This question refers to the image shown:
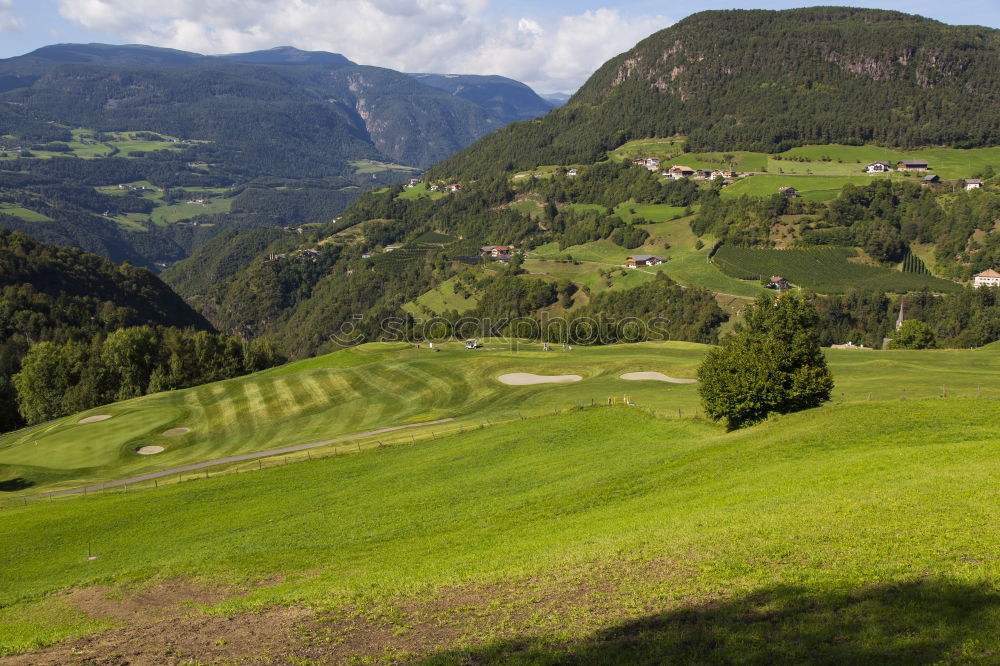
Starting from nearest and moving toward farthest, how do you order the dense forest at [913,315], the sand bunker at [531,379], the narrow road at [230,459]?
1. the narrow road at [230,459]
2. the sand bunker at [531,379]
3. the dense forest at [913,315]

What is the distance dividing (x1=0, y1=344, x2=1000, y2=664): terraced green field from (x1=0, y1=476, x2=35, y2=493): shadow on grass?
12.0 metres

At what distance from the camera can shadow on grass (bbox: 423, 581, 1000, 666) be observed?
12.7 m

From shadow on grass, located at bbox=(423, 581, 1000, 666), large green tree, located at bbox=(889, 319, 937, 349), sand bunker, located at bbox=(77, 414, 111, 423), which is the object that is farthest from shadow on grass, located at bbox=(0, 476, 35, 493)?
large green tree, located at bbox=(889, 319, 937, 349)

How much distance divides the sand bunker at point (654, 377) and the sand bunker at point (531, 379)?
18.4ft

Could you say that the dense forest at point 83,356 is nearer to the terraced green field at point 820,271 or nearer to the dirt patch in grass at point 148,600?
the dirt patch in grass at point 148,600

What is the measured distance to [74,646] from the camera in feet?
58.4

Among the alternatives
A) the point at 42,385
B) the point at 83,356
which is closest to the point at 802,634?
the point at 42,385

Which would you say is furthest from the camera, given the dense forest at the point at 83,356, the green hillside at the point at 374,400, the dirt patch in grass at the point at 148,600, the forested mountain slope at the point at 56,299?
the forested mountain slope at the point at 56,299

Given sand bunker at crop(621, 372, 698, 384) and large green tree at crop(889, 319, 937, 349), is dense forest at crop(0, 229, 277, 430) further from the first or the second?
large green tree at crop(889, 319, 937, 349)

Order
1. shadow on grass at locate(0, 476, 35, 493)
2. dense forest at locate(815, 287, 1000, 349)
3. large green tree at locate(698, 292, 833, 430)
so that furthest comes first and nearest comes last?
dense forest at locate(815, 287, 1000, 349)
shadow on grass at locate(0, 476, 35, 493)
large green tree at locate(698, 292, 833, 430)

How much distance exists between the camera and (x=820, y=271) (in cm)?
17450

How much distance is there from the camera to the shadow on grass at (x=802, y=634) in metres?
12.7

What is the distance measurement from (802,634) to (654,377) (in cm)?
5450

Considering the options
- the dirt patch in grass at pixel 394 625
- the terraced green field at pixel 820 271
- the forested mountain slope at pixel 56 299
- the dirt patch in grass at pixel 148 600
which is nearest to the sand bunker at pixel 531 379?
the dirt patch in grass at pixel 148 600
